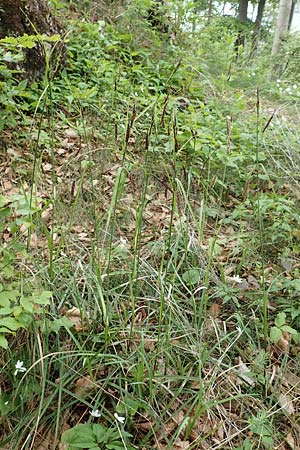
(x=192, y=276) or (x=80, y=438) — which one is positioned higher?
(x=192, y=276)

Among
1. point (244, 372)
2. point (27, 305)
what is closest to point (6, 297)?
point (27, 305)

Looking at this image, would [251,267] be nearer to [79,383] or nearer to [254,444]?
[254,444]

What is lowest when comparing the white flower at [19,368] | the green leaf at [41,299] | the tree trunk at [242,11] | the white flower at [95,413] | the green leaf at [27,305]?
the white flower at [95,413]

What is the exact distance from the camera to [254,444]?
4.38 ft

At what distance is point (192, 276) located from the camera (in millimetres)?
1774

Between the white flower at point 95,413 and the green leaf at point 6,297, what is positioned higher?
the green leaf at point 6,297

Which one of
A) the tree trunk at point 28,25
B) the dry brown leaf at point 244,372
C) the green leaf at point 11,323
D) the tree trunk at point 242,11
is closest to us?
the green leaf at point 11,323

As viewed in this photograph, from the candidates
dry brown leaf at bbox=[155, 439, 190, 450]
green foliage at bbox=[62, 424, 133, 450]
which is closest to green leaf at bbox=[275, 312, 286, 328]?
dry brown leaf at bbox=[155, 439, 190, 450]

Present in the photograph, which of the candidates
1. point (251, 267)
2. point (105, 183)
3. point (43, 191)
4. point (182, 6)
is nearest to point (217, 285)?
point (251, 267)

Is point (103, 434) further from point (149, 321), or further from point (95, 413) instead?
point (149, 321)

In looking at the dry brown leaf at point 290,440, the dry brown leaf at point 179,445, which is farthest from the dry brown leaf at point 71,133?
the dry brown leaf at point 290,440

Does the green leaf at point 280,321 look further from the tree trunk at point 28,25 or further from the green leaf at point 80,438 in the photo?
the tree trunk at point 28,25

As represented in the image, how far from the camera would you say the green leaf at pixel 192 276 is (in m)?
1.75

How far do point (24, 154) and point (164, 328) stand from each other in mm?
1573
